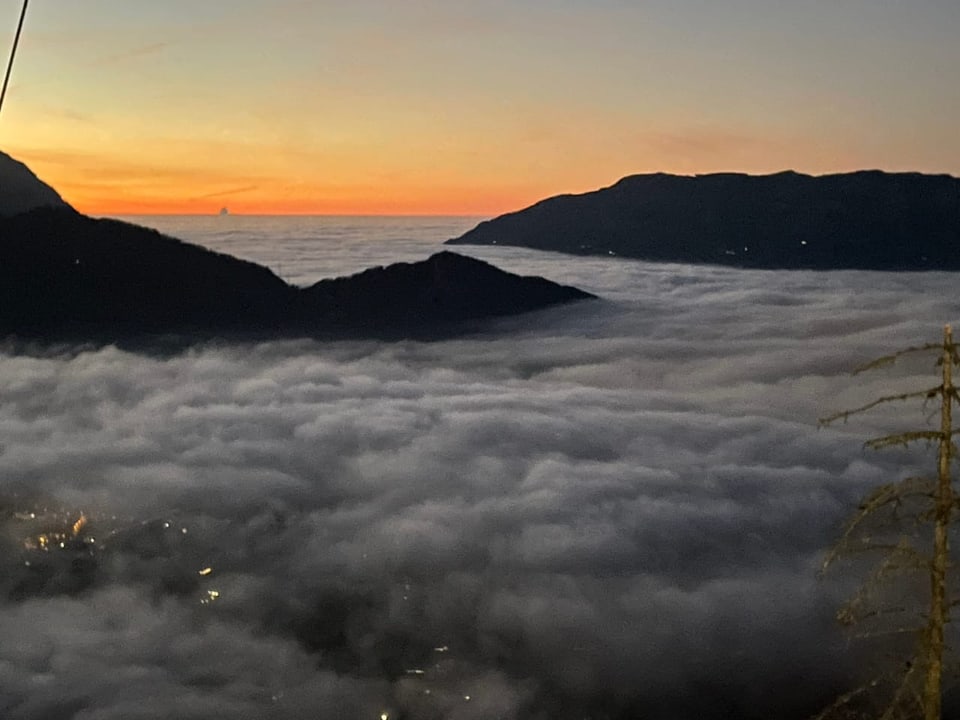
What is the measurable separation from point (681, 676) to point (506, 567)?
60.4 meters

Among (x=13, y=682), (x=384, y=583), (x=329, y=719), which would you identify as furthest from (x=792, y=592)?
(x=13, y=682)

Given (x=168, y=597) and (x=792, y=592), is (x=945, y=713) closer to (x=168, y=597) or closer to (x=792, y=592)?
(x=792, y=592)

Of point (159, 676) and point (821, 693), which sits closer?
point (821, 693)

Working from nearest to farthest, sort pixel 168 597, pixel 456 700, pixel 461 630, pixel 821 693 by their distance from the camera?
pixel 821 693 → pixel 456 700 → pixel 461 630 → pixel 168 597

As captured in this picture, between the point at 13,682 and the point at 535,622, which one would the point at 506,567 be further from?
the point at 13,682

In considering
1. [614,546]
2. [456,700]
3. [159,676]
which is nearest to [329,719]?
[456,700]

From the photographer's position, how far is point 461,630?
558 ft

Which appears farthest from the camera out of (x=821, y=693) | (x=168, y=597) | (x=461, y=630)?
(x=168, y=597)

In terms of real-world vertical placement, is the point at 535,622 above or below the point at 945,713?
below

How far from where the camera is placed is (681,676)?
147375mm

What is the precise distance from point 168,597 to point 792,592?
140304 mm

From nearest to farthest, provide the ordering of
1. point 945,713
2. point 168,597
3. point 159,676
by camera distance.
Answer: point 945,713 → point 159,676 → point 168,597

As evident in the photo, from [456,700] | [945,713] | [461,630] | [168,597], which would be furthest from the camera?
[168,597]

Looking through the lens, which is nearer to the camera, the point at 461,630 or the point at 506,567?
the point at 461,630
